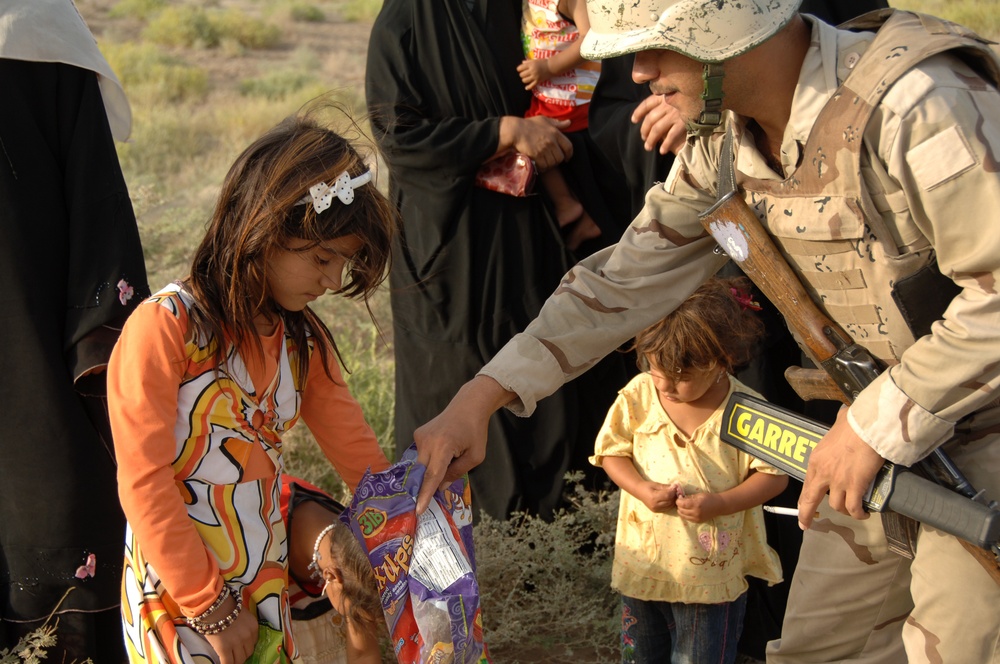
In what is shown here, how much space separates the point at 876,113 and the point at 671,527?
154 centimetres

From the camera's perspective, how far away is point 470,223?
13.7ft

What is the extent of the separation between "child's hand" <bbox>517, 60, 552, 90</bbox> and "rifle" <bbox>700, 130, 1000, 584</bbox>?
5.39 feet

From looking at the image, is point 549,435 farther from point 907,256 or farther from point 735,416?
point 907,256

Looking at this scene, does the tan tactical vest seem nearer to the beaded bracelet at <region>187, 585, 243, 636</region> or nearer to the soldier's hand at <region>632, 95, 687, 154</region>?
the soldier's hand at <region>632, 95, 687, 154</region>

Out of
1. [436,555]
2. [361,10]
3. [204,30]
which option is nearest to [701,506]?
[436,555]

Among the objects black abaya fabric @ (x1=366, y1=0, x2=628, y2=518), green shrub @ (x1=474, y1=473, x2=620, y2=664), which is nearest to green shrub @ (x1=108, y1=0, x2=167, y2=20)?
black abaya fabric @ (x1=366, y1=0, x2=628, y2=518)

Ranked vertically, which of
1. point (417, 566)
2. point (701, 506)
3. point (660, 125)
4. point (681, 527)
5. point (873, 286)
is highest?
point (873, 286)

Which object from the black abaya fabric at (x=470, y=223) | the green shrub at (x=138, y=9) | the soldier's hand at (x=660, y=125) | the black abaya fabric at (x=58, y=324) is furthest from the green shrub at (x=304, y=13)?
the black abaya fabric at (x=58, y=324)

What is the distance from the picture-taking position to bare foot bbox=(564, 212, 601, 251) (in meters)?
4.14

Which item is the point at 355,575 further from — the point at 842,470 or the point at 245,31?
the point at 245,31

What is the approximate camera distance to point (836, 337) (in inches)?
97.0

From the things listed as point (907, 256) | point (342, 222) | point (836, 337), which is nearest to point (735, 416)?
point (836, 337)

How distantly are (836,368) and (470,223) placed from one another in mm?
2000

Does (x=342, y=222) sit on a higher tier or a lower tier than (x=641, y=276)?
higher
